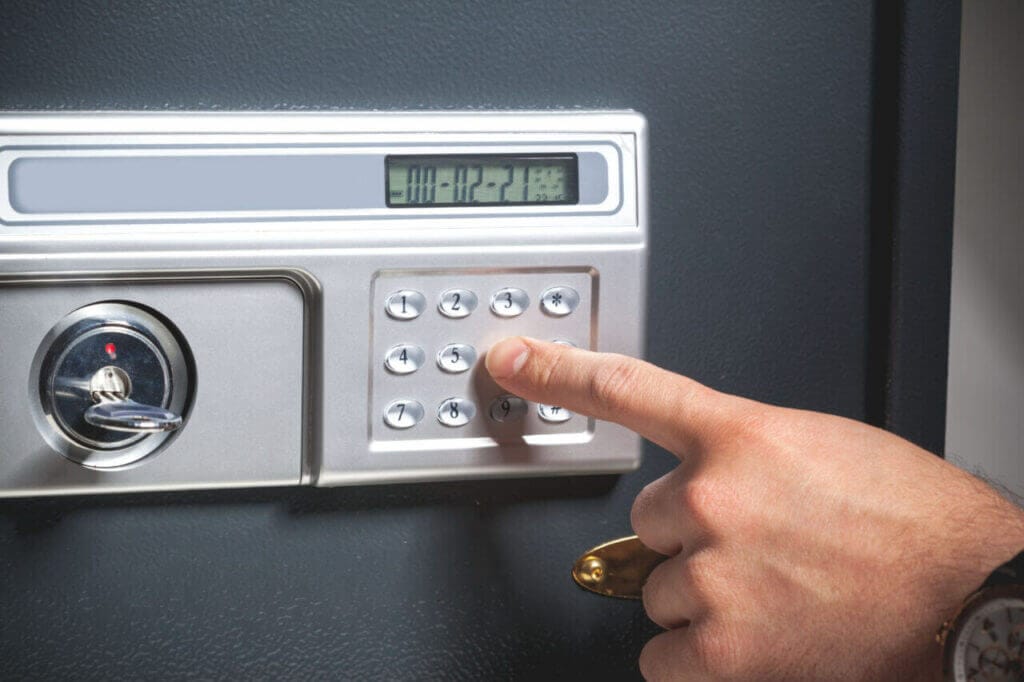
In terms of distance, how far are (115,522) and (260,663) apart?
0.36 feet

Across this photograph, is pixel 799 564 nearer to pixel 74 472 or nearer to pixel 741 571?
Result: pixel 741 571

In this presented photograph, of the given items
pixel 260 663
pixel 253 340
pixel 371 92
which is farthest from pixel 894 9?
pixel 260 663

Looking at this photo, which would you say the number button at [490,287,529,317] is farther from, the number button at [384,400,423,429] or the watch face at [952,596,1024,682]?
the watch face at [952,596,1024,682]

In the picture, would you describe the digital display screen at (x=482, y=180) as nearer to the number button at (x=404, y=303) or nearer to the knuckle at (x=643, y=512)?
the number button at (x=404, y=303)

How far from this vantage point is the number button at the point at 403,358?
0.54 meters

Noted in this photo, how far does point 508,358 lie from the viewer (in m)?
0.54

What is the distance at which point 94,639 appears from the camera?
0.54 meters

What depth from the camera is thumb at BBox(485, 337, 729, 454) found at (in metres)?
0.53

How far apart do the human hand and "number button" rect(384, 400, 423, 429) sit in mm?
68

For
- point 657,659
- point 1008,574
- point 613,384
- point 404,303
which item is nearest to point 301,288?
point 404,303

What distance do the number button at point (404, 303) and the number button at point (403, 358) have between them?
0.06 ft

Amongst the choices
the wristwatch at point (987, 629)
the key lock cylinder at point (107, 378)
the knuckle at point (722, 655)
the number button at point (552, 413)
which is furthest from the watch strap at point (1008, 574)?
the key lock cylinder at point (107, 378)

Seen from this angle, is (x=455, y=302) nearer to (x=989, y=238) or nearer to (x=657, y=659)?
(x=657, y=659)

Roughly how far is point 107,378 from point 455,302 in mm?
180
